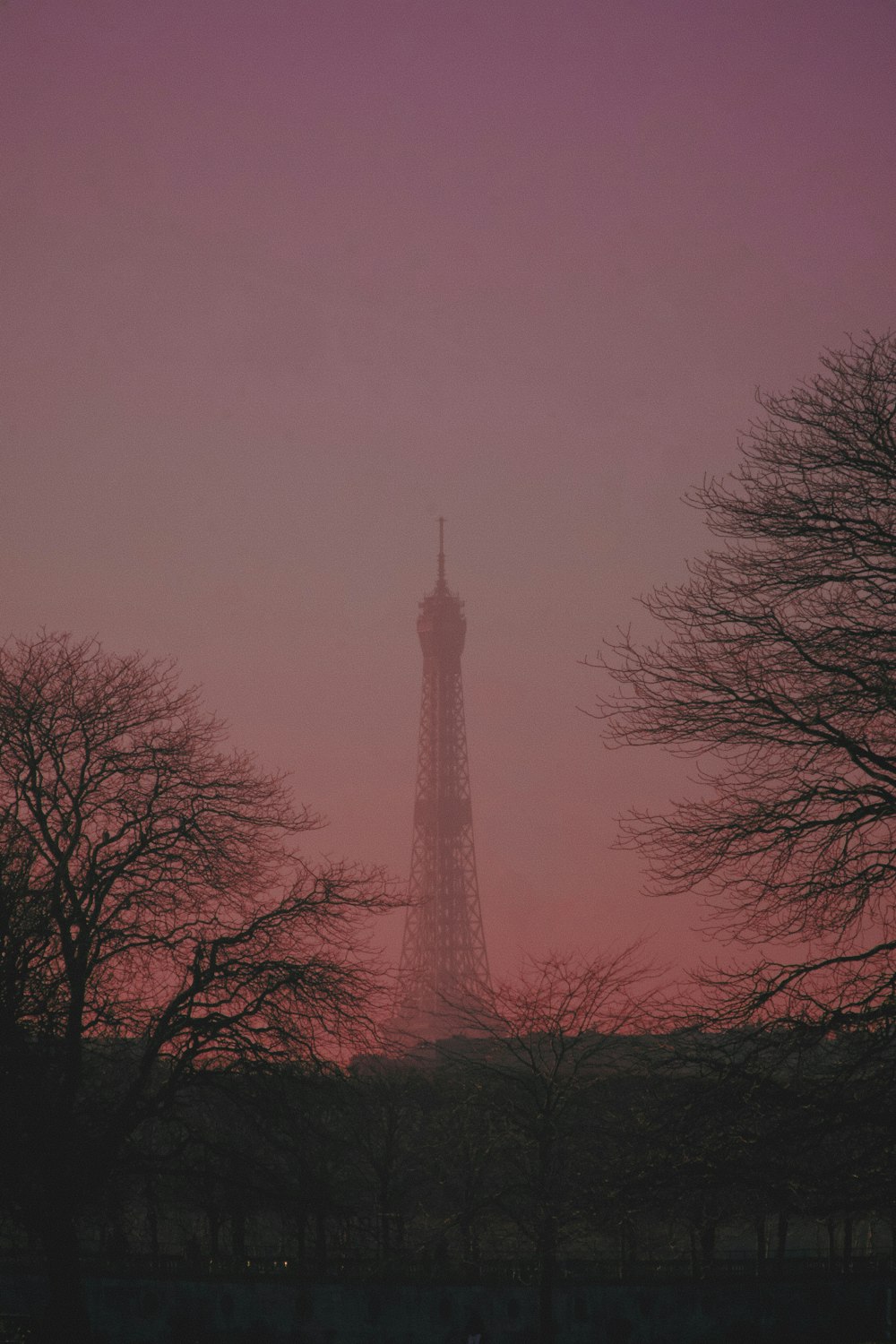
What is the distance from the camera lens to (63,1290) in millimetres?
17734

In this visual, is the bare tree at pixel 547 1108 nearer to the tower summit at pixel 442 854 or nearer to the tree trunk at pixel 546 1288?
the tree trunk at pixel 546 1288

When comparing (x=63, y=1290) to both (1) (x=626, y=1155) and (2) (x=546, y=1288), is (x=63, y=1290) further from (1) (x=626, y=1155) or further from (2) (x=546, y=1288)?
(2) (x=546, y=1288)

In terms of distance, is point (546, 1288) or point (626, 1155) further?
point (546, 1288)

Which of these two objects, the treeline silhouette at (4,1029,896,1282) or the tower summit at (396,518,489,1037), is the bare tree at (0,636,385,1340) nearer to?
the treeline silhouette at (4,1029,896,1282)

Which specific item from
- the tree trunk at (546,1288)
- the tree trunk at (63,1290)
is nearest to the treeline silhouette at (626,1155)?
the tree trunk at (546,1288)

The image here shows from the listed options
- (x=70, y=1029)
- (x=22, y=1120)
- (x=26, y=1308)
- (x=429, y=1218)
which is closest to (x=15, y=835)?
(x=70, y=1029)

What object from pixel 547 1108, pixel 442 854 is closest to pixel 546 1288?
pixel 547 1108

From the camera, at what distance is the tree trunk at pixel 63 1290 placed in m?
17.5

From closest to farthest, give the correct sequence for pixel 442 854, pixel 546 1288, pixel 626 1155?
pixel 626 1155 < pixel 546 1288 < pixel 442 854

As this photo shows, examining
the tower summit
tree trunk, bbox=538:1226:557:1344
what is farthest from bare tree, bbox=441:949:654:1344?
the tower summit

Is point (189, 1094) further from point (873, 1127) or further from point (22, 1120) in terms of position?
point (873, 1127)

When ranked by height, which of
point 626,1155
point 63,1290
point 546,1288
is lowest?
point 546,1288

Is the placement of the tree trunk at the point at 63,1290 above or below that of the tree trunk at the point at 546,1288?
above

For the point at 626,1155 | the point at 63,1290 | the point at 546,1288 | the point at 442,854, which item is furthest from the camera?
the point at 442,854
